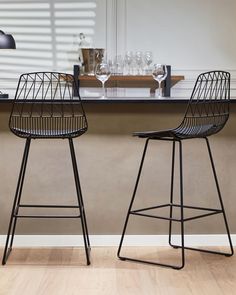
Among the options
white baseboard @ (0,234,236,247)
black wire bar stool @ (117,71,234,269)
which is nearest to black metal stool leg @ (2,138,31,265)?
white baseboard @ (0,234,236,247)

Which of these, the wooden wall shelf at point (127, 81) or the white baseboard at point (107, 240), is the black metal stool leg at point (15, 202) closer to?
the white baseboard at point (107, 240)

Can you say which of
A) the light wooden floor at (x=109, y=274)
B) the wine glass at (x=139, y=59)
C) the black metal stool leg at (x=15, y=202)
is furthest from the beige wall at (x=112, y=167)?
the wine glass at (x=139, y=59)

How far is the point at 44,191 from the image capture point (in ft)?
11.1

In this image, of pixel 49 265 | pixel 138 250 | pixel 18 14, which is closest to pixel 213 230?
pixel 138 250

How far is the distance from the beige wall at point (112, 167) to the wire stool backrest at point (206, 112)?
152 millimetres

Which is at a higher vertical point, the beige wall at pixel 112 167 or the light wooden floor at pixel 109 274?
the beige wall at pixel 112 167

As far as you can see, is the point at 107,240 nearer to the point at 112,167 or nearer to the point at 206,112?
the point at 112,167

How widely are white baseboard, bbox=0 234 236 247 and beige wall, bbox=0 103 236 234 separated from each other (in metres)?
0.05

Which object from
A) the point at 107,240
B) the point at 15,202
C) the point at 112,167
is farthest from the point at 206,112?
the point at 15,202

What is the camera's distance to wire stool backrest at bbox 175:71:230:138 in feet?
9.66

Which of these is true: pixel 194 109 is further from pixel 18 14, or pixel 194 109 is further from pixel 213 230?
pixel 18 14

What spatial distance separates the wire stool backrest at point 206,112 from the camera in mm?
2945

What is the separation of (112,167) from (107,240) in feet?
1.57

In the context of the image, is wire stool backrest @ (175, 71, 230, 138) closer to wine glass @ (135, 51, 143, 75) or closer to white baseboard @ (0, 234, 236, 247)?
white baseboard @ (0, 234, 236, 247)
